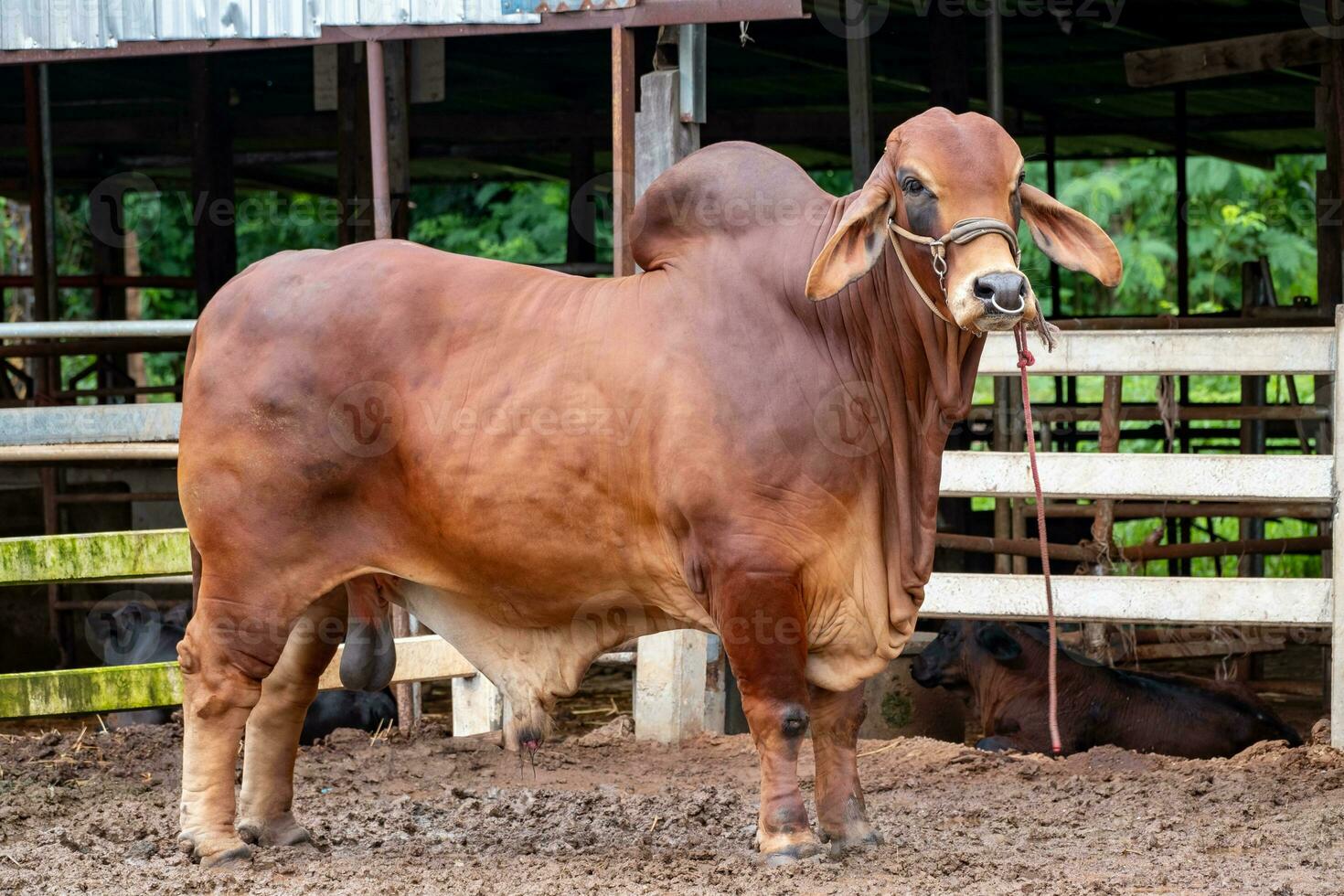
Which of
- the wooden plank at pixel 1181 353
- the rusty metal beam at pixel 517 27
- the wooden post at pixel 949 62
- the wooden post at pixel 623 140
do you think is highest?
the wooden post at pixel 949 62

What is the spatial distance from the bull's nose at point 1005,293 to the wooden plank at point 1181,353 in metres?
2.22

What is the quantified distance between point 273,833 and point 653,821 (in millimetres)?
1253

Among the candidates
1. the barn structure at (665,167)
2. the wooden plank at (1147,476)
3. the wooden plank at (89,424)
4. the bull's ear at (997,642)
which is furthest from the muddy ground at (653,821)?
the wooden plank at (89,424)

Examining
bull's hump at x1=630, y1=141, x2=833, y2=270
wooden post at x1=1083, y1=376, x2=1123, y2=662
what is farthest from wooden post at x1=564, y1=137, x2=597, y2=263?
bull's hump at x1=630, y1=141, x2=833, y2=270

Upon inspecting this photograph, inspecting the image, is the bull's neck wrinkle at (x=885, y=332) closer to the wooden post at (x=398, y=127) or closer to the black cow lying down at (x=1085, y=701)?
the black cow lying down at (x=1085, y=701)

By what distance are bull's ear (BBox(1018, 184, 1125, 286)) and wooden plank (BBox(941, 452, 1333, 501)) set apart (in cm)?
164

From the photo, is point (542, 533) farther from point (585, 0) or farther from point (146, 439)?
point (146, 439)

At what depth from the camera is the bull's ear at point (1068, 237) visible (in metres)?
4.54

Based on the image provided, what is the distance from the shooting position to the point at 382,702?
7.99 metres

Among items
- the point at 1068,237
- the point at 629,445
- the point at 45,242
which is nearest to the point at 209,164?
the point at 45,242

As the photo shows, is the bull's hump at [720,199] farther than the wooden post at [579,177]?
No

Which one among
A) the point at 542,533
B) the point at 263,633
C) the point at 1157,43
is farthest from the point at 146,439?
the point at 1157,43

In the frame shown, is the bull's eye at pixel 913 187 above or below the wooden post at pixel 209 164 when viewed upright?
below

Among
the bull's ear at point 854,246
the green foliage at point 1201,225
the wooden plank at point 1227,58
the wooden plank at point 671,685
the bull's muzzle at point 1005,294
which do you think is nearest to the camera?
the bull's muzzle at point 1005,294
